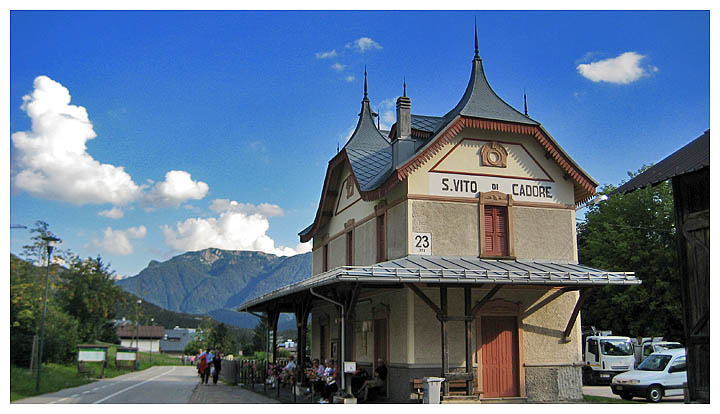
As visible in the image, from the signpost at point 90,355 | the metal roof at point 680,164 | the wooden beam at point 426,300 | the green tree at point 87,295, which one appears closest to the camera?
the metal roof at point 680,164

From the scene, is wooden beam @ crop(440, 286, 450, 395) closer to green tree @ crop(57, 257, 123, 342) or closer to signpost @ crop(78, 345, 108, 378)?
signpost @ crop(78, 345, 108, 378)

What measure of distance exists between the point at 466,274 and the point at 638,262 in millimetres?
21707

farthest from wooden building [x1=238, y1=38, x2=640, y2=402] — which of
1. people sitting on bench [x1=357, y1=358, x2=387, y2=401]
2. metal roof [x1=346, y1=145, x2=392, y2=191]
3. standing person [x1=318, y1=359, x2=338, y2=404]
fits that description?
standing person [x1=318, y1=359, x2=338, y2=404]

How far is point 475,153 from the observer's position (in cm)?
1842

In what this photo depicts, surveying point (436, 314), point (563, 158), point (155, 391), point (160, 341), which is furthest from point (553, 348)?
point (160, 341)

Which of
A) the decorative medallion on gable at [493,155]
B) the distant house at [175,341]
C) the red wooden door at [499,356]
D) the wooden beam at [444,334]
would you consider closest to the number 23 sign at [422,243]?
the wooden beam at [444,334]

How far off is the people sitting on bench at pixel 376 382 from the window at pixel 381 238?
3.02 meters

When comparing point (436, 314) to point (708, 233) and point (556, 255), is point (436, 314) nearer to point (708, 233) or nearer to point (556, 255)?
point (556, 255)

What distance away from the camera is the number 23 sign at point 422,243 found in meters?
17.4

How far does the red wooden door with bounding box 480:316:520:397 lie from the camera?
17391 mm

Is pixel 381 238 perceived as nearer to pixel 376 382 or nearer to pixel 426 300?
pixel 426 300

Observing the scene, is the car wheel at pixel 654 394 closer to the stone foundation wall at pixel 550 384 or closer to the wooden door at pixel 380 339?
the stone foundation wall at pixel 550 384

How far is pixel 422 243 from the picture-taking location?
17.5 meters

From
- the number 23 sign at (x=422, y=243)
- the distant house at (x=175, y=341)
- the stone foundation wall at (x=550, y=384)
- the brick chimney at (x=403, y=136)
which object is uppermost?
the brick chimney at (x=403, y=136)
